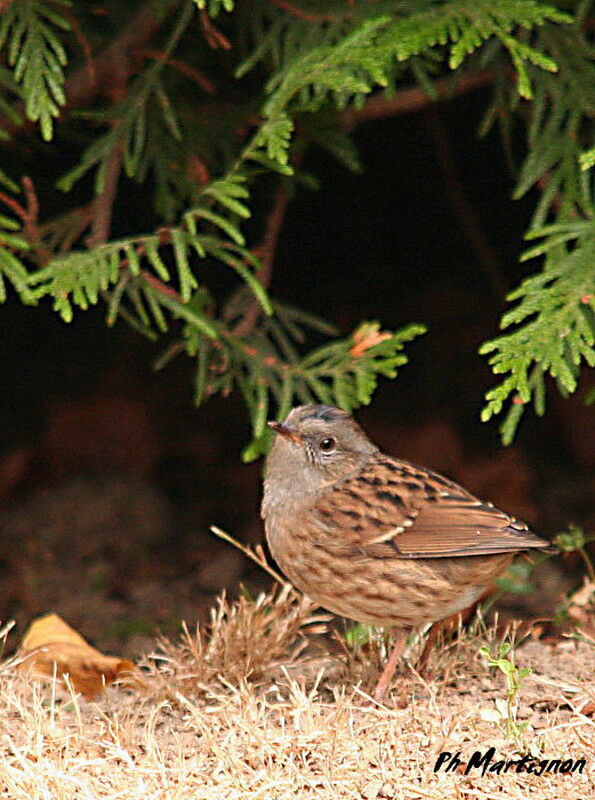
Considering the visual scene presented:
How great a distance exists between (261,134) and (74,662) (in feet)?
6.98

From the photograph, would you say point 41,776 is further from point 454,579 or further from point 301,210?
point 301,210

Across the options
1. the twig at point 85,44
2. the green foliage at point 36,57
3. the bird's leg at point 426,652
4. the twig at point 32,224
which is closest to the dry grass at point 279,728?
the bird's leg at point 426,652

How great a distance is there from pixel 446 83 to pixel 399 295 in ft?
7.74

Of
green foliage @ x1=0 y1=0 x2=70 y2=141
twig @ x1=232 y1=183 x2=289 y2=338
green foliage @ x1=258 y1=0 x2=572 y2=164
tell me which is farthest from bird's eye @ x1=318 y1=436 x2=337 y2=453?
green foliage @ x1=0 y1=0 x2=70 y2=141

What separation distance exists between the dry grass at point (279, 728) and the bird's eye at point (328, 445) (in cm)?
62

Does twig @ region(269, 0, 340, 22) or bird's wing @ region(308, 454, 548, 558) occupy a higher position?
twig @ region(269, 0, 340, 22)

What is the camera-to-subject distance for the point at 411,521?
163 inches

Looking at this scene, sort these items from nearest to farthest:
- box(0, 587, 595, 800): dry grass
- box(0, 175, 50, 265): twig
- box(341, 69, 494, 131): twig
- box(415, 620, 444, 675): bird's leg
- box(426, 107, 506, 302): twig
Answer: box(0, 587, 595, 800): dry grass, box(415, 620, 444, 675): bird's leg, box(0, 175, 50, 265): twig, box(341, 69, 494, 131): twig, box(426, 107, 506, 302): twig

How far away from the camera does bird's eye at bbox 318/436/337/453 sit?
4.38m

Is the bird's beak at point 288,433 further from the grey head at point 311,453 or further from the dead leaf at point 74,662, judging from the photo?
the dead leaf at point 74,662

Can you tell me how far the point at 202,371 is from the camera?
16.0 ft

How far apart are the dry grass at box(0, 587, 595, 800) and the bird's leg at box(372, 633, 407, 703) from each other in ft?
0.14

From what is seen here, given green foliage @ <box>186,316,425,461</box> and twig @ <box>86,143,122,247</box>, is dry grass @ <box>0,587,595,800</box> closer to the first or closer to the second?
green foliage @ <box>186,316,425,461</box>

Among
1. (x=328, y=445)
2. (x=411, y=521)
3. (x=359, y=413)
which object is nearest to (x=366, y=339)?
(x=328, y=445)
